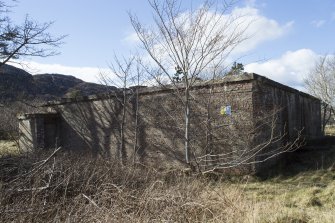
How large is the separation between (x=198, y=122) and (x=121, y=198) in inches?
245

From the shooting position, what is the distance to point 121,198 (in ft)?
20.5

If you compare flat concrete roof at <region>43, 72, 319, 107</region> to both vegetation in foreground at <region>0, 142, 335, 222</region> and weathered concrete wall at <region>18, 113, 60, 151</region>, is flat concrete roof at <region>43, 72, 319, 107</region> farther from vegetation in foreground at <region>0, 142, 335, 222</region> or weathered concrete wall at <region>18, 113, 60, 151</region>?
vegetation in foreground at <region>0, 142, 335, 222</region>

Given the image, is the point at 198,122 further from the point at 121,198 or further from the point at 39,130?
the point at 39,130

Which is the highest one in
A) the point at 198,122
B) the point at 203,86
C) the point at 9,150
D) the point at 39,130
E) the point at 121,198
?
the point at 203,86

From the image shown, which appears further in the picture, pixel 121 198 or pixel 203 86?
pixel 203 86

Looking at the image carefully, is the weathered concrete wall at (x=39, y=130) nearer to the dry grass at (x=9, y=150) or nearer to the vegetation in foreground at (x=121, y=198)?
the dry grass at (x=9, y=150)

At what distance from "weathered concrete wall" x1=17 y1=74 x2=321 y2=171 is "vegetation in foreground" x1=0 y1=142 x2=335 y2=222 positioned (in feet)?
7.54

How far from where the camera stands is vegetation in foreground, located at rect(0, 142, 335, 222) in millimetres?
5769

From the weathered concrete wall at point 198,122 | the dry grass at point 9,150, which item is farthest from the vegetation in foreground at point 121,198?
the dry grass at point 9,150

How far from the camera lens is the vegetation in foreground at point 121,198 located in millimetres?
5769

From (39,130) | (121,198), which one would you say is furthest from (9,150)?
(121,198)

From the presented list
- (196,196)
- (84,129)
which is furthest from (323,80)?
(196,196)

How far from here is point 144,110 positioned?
44.8ft

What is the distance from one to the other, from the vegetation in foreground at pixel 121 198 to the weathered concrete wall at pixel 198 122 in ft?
7.54
